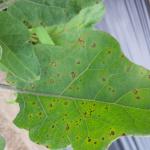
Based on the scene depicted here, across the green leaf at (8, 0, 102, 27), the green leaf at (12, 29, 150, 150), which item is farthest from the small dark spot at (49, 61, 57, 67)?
the green leaf at (8, 0, 102, 27)

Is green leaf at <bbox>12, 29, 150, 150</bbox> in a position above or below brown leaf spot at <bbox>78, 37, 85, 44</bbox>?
below

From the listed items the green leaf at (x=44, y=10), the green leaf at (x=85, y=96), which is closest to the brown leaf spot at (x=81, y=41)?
the green leaf at (x=85, y=96)

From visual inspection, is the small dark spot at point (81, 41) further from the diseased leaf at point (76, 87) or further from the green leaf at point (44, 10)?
the green leaf at point (44, 10)

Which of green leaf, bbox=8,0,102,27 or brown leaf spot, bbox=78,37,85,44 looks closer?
brown leaf spot, bbox=78,37,85,44

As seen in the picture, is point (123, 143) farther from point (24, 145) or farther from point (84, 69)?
point (84, 69)

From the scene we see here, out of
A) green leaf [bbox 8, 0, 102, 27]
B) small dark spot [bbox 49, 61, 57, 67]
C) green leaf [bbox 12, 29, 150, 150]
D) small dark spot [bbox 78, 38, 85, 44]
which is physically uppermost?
green leaf [bbox 8, 0, 102, 27]

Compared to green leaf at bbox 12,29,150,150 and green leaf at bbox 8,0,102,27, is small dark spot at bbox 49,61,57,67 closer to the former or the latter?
green leaf at bbox 12,29,150,150

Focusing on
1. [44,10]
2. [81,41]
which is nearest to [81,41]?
[81,41]
